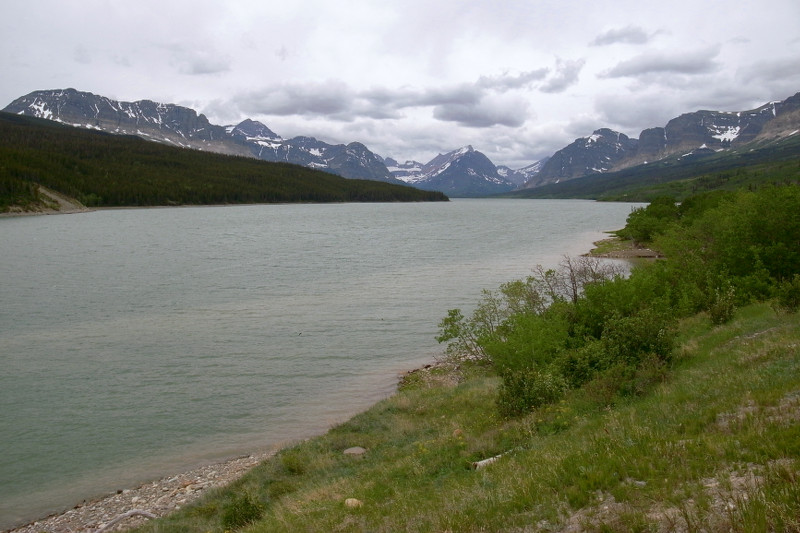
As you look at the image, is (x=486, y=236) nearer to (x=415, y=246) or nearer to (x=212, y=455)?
(x=415, y=246)

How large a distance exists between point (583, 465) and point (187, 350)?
2902 cm

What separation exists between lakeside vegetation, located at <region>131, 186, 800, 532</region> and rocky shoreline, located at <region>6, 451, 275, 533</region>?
1.33 meters

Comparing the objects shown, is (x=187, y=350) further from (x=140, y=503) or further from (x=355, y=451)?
(x=355, y=451)

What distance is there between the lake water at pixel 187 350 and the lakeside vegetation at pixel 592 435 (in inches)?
190

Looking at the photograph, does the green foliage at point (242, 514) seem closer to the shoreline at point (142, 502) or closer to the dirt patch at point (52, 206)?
the shoreline at point (142, 502)

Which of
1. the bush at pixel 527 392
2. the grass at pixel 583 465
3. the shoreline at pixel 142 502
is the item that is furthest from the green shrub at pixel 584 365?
the shoreline at pixel 142 502

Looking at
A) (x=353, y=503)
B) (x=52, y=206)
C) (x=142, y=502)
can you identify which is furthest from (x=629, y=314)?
(x=52, y=206)

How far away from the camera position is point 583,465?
9.48 meters

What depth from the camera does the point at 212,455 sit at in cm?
2089

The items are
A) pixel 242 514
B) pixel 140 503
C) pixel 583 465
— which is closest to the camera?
pixel 583 465

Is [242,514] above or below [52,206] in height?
below

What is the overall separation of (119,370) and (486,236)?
87.9m

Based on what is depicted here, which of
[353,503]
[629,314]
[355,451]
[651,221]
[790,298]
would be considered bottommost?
[355,451]

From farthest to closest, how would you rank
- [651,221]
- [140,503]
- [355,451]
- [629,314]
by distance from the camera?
[651,221], [629,314], [355,451], [140,503]
